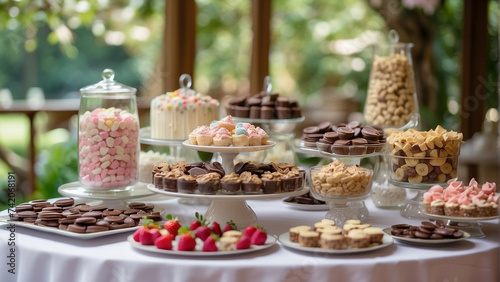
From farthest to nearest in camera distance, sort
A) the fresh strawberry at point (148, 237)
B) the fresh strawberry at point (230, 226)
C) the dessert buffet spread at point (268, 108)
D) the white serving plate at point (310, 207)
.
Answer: the dessert buffet spread at point (268, 108) < the white serving plate at point (310, 207) < the fresh strawberry at point (230, 226) < the fresh strawberry at point (148, 237)

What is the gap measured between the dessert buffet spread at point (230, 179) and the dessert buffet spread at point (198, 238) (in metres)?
0.13

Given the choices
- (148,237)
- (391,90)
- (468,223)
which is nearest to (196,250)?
(148,237)

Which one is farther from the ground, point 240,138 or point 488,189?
point 240,138

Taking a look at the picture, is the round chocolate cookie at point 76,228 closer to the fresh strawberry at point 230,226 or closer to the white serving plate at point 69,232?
the white serving plate at point 69,232

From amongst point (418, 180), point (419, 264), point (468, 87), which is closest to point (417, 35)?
point (468, 87)

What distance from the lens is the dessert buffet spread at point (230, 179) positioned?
6.86 ft

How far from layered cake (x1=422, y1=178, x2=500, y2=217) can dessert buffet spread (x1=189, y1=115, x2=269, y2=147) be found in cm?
62

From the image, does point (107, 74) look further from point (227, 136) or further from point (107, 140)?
point (227, 136)

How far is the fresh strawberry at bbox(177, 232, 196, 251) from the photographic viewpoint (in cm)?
185

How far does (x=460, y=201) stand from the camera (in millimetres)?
2129

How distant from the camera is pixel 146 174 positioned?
2.92 m

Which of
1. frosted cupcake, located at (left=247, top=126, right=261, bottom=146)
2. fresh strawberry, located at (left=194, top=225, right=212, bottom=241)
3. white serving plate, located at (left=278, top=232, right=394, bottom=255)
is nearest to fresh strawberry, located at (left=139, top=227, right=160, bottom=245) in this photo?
fresh strawberry, located at (left=194, top=225, right=212, bottom=241)

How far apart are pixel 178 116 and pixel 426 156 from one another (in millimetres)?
1077

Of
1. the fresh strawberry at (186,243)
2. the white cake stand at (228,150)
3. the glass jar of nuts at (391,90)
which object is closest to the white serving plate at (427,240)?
the white cake stand at (228,150)
